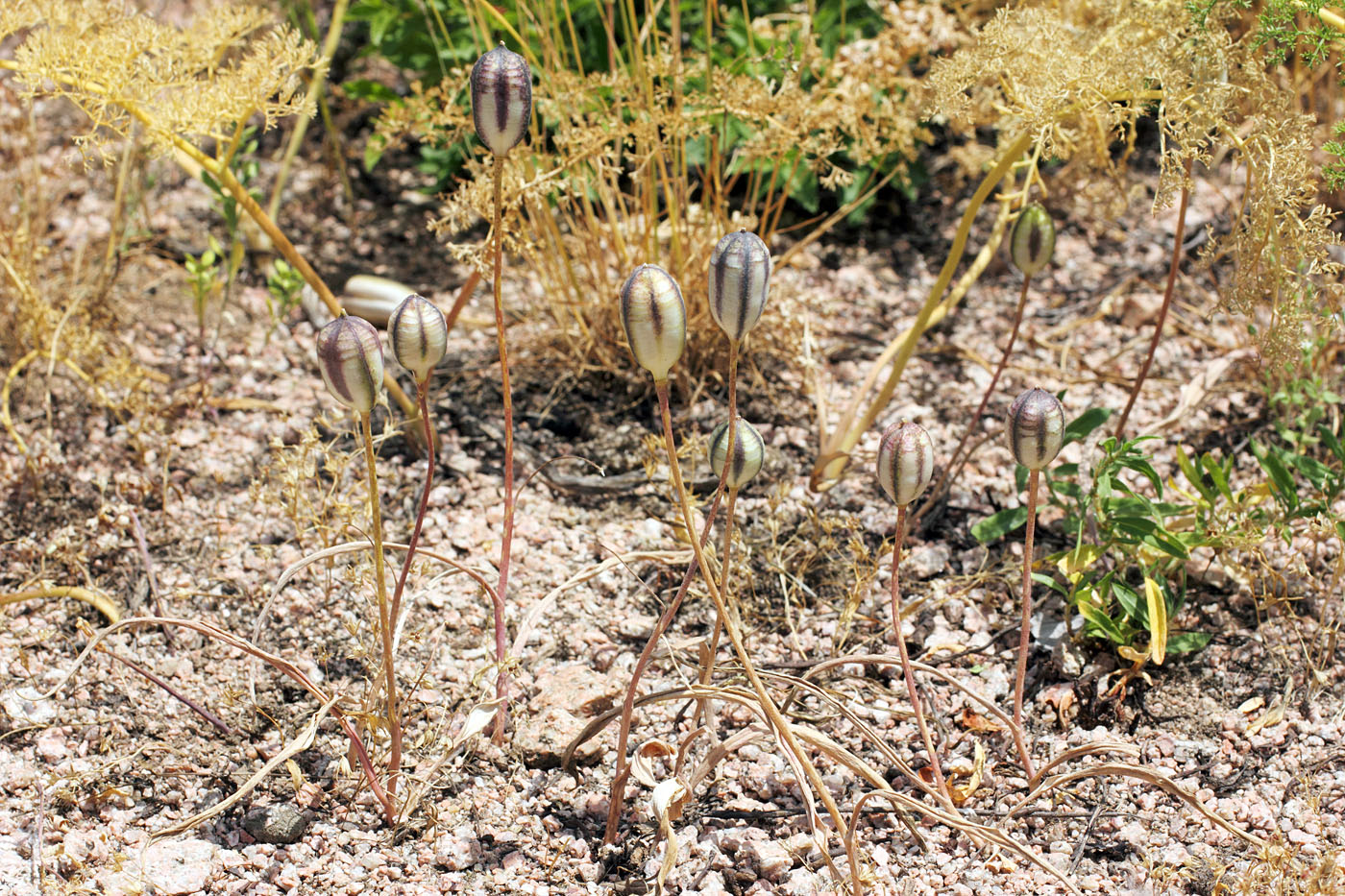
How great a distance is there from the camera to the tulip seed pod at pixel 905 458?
1.18 meters

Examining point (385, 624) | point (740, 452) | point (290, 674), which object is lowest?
point (290, 674)

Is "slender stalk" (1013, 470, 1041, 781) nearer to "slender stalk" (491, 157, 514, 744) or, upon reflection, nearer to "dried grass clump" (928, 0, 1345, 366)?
"dried grass clump" (928, 0, 1345, 366)

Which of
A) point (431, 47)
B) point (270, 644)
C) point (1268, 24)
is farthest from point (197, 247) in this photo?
point (1268, 24)

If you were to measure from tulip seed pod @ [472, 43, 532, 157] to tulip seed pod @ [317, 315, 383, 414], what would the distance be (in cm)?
23

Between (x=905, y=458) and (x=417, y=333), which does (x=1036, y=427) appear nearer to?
(x=905, y=458)

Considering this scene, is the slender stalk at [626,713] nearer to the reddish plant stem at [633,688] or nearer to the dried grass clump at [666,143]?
the reddish plant stem at [633,688]

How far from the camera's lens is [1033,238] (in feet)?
5.44

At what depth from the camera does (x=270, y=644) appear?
5.65ft

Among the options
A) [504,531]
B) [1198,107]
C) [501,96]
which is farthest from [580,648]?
[1198,107]

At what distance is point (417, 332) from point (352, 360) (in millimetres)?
95

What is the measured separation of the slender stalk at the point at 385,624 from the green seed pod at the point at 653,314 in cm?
31

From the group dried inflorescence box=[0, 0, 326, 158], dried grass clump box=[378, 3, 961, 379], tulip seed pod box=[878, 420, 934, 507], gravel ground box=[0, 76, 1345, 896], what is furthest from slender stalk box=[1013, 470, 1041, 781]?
dried inflorescence box=[0, 0, 326, 158]

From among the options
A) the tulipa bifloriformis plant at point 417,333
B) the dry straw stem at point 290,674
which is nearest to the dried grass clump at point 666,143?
the tulipa bifloriformis plant at point 417,333

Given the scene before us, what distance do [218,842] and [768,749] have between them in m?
0.69
